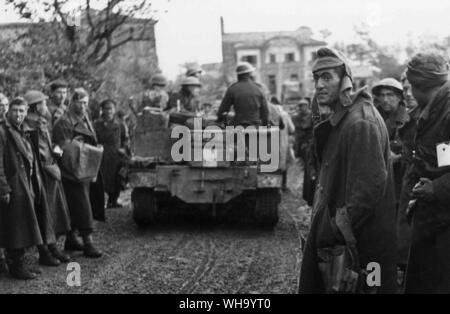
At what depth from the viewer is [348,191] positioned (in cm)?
365

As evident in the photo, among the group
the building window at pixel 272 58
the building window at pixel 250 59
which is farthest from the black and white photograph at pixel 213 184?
the building window at pixel 272 58

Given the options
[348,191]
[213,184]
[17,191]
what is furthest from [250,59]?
[348,191]

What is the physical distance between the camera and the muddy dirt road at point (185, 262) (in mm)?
6527

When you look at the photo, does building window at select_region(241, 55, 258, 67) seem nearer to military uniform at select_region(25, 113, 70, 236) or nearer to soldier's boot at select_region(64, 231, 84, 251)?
soldier's boot at select_region(64, 231, 84, 251)

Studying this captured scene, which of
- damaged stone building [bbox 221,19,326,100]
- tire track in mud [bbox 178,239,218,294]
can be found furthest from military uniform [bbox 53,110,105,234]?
damaged stone building [bbox 221,19,326,100]

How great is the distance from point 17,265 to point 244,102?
395cm

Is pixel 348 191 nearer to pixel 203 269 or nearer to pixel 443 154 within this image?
pixel 443 154

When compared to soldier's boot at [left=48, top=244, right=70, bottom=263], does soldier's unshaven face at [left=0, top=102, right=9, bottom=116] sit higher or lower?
higher

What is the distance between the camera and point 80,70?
41.2 ft

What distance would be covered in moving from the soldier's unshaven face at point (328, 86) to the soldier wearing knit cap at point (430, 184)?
621 millimetres

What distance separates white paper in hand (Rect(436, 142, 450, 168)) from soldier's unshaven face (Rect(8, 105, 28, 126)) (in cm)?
435

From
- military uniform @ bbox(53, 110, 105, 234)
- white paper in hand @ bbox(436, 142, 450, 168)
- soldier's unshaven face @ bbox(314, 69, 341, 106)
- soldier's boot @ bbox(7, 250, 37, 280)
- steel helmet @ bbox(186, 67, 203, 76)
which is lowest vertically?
soldier's boot @ bbox(7, 250, 37, 280)

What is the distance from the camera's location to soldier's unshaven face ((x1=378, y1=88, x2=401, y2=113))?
273 inches

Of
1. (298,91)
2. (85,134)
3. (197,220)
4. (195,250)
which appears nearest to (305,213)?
(197,220)
